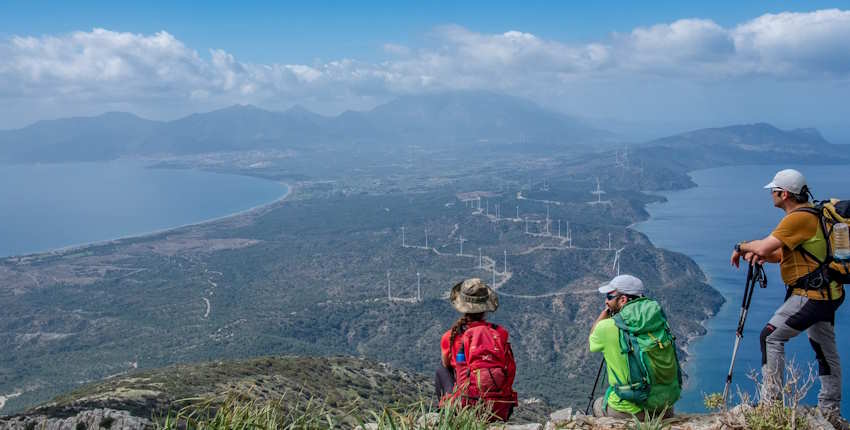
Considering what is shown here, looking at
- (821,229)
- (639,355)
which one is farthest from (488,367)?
(821,229)

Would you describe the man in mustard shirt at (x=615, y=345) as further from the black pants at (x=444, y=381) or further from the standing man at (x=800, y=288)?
the black pants at (x=444, y=381)

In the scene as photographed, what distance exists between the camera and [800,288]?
5871 mm

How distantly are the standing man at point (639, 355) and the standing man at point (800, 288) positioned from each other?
2.53 ft

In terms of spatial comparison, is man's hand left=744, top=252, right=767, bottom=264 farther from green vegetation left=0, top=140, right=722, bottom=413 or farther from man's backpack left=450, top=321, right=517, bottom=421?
green vegetation left=0, top=140, right=722, bottom=413

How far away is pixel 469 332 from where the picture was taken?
612 cm

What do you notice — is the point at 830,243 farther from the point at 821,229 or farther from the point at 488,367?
the point at 488,367

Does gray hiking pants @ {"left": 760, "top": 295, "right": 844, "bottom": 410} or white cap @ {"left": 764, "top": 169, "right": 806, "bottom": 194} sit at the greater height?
white cap @ {"left": 764, "top": 169, "right": 806, "bottom": 194}

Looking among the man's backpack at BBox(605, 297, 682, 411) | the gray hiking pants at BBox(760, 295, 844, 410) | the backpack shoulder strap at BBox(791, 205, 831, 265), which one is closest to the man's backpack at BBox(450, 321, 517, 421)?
the man's backpack at BBox(605, 297, 682, 411)

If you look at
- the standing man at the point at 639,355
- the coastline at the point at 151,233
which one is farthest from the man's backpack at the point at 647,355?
the coastline at the point at 151,233

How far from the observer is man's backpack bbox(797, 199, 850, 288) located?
223 inches

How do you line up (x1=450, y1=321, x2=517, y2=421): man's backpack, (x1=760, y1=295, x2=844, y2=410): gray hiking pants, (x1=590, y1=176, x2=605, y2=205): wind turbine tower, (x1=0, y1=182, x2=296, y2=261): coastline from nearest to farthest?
(x1=760, y1=295, x2=844, y2=410): gray hiking pants, (x1=450, y1=321, x2=517, y2=421): man's backpack, (x1=0, y1=182, x2=296, y2=261): coastline, (x1=590, y1=176, x2=605, y2=205): wind turbine tower

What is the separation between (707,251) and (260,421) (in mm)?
111009

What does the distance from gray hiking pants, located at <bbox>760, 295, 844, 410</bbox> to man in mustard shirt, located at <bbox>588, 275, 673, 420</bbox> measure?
1060 millimetres

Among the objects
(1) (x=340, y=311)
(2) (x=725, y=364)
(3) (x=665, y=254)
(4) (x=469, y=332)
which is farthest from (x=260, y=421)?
(3) (x=665, y=254)
